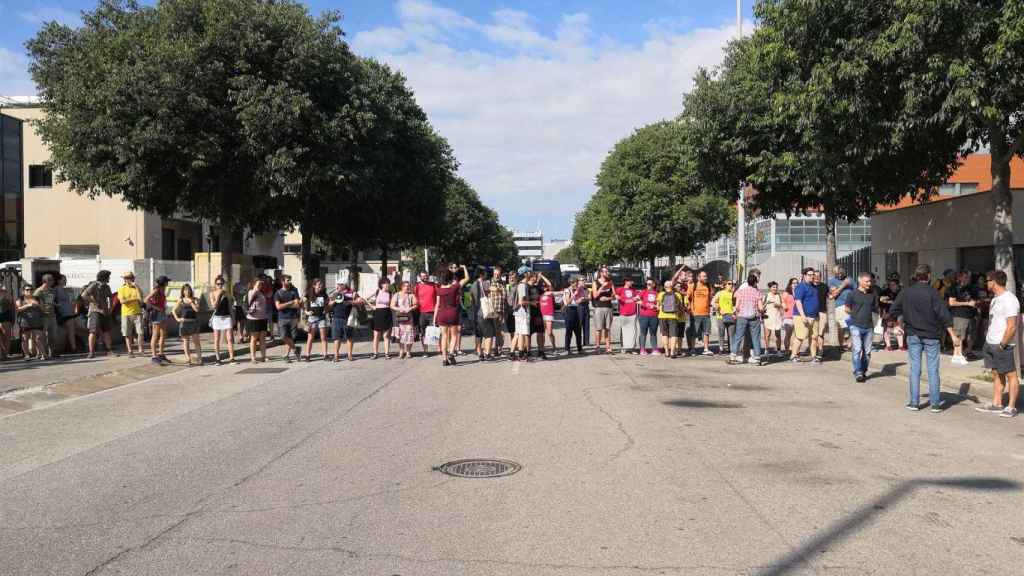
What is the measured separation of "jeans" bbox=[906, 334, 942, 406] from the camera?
33.4ft

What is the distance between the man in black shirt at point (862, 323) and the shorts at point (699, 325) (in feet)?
13.3

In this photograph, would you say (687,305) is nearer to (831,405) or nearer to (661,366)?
(661,366)

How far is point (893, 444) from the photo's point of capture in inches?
321

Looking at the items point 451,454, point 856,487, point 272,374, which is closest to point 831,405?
point 856,487

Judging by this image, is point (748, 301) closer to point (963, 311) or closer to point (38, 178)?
point (963, 311)

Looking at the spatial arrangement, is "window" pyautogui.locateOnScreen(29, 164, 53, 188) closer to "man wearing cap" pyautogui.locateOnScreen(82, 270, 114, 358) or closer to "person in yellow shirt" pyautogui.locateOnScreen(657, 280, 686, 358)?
"man wearing cap" pyautogui.locateOnScreen(82, 270, 114, 358)

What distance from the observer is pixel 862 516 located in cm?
564

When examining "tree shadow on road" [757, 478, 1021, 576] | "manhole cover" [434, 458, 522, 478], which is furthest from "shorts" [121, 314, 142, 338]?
"tree shadow on road" [757, 478, 1021, 576]

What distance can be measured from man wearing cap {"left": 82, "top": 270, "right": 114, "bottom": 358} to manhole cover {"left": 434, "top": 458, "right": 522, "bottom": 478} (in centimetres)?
1251

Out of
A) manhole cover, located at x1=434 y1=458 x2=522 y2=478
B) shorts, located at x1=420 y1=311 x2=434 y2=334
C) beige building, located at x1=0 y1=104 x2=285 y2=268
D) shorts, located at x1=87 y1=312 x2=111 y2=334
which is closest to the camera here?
manhole cover, located at x1=434 y1=458 x2=522 y2=478

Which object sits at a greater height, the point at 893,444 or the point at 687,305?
the point at 687,305

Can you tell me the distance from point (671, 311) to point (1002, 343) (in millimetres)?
7161

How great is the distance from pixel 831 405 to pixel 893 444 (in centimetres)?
249

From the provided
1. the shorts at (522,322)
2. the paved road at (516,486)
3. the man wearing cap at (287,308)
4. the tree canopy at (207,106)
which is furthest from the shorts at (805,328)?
the tree canopy at (207,106)
